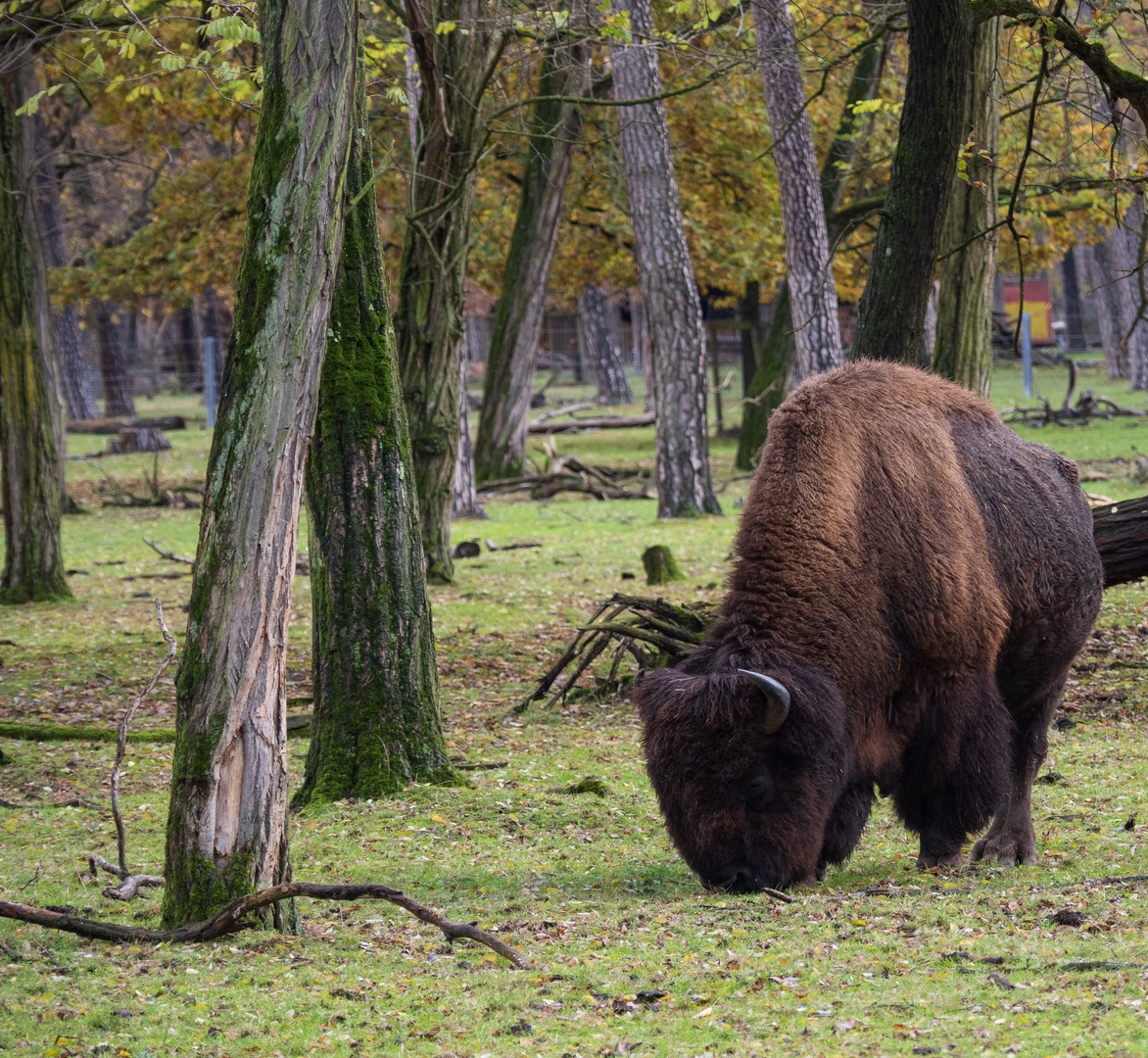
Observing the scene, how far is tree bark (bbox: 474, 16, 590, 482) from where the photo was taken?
72.4ft

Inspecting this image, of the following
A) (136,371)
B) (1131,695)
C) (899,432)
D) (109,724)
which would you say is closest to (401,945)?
(899,432)

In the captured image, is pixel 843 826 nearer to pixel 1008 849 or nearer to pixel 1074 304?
pixel 1008 849

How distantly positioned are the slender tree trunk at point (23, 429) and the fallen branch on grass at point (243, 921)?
382 inches

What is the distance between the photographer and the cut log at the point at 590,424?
32.7 m

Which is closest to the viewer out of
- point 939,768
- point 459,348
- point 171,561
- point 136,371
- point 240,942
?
point 240,942

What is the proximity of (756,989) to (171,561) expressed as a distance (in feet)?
44.8

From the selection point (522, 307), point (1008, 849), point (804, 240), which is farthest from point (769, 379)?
point (1008, 849)

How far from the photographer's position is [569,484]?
23.6 m

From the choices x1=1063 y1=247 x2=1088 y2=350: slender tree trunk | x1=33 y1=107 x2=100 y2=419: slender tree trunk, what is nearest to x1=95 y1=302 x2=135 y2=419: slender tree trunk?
x1=33 y1=107 x2=100 y2=419: slender tree trunk

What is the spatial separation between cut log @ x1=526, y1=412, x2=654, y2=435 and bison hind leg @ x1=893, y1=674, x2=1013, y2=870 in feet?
83.6

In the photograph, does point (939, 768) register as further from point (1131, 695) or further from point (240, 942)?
point (1131, 695)

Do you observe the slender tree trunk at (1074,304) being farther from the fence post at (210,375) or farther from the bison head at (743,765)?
the bison head at (743,765)

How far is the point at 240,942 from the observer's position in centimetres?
497

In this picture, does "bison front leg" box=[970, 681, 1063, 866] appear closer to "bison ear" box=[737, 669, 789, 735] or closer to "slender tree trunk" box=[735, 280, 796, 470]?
"bison ear" box=[737, 669, 789, 735]
